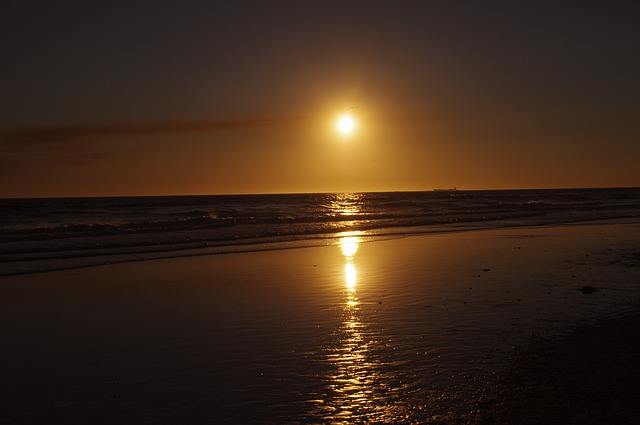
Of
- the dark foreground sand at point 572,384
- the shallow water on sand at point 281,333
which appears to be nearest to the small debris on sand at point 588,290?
the shallow water on sand at point 281,333

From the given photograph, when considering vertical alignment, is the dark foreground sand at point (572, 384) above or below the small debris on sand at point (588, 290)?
below

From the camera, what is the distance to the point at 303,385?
23.7 ft

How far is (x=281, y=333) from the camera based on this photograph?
9844mm

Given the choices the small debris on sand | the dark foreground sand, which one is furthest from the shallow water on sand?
the dark foreground sand

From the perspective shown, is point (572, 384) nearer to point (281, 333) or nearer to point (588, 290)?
point (281, 333)

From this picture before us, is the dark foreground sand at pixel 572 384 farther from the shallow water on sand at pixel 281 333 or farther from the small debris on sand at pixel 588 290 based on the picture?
the small debris on sand at pixel 588 290

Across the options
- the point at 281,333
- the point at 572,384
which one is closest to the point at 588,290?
the point at 572,384

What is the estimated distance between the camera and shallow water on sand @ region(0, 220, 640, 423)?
670 centimetres

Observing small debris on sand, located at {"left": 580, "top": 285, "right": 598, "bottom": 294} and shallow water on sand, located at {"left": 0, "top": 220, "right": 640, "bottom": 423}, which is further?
small debris on sand, located at {"left": 580, "top": 285, "right": 598, "bottom": 294}

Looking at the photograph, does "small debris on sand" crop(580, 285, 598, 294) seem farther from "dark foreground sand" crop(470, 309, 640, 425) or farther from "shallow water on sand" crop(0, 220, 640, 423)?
"dark foreground sand" crop(470, 309, 640, 425)

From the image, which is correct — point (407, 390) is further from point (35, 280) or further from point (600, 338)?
point (35, 280)

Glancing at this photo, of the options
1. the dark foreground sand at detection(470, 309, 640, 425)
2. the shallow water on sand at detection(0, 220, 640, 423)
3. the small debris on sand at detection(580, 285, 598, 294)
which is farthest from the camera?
the small debris on sand at detection(580, 285, 598, 294)

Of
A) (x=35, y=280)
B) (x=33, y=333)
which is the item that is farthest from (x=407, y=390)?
(x=35, y=280)

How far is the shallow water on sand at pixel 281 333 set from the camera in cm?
670
